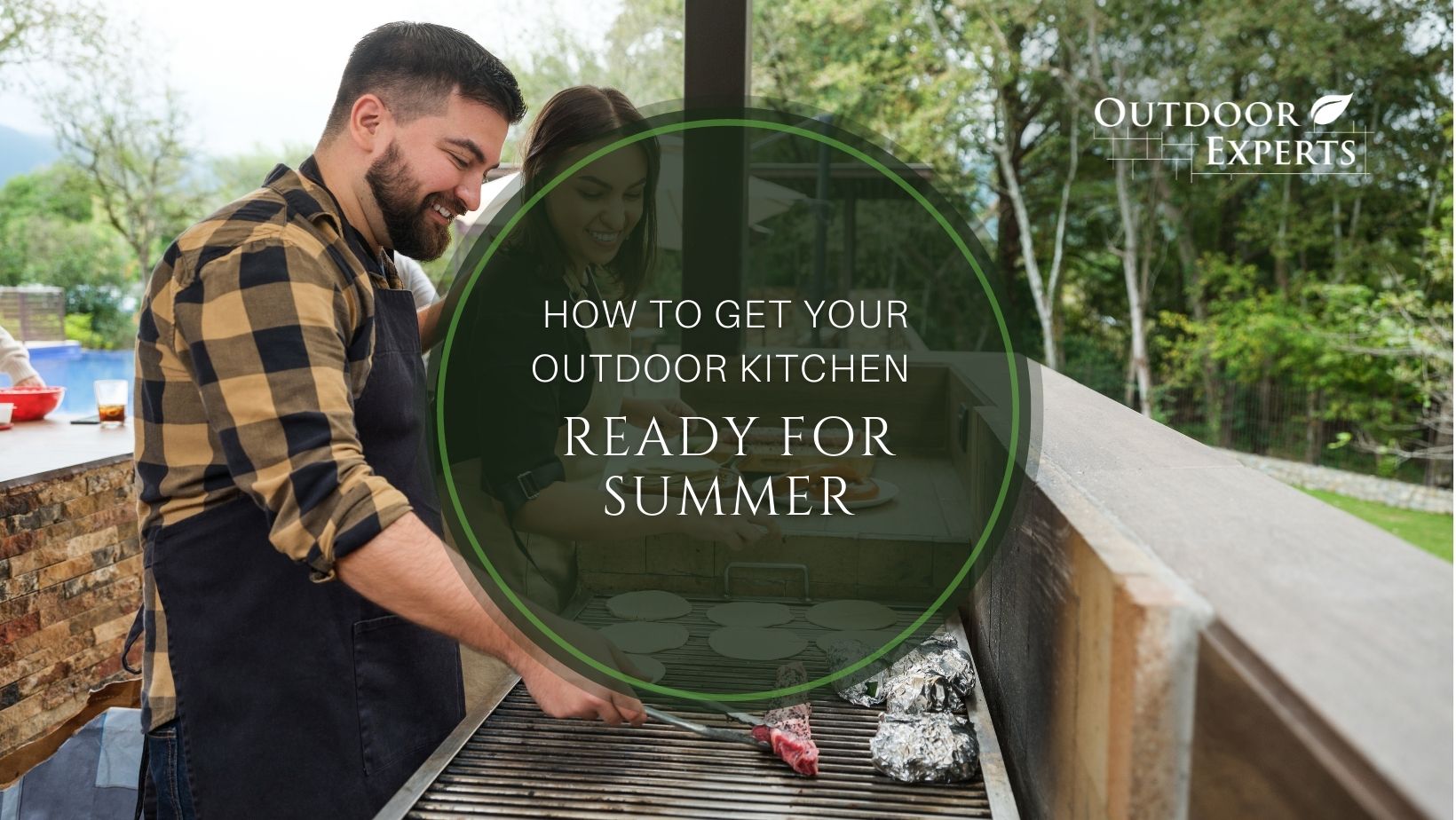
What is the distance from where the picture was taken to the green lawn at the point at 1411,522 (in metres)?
10.2

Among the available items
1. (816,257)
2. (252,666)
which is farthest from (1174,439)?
(816,257)

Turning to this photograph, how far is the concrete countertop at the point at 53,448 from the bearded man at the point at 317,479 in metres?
1.73

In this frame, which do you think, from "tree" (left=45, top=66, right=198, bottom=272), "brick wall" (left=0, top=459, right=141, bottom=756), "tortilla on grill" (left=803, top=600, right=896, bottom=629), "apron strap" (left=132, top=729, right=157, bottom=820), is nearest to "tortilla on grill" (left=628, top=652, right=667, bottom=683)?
"tortilla on grill" (left=803, top=600, right=896, bottom=629)

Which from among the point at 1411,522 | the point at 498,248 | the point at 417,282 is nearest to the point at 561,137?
the point at 498,248

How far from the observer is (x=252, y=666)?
1285 millimetres

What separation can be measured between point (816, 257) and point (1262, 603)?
319cm

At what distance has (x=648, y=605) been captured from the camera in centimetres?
186

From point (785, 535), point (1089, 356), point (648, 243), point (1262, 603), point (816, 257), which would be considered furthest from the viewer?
point (1089, 356)

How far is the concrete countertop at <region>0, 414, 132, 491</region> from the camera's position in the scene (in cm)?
278

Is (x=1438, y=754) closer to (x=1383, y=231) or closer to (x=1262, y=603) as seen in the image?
(x=1262, y=603)

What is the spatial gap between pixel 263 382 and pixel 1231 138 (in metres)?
14.6

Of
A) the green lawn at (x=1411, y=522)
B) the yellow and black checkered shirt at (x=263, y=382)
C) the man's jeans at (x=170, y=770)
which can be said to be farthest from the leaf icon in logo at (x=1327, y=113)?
the man's jeans at (x=170, y=770)

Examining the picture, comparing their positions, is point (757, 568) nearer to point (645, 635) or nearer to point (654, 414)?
point (645, 635)

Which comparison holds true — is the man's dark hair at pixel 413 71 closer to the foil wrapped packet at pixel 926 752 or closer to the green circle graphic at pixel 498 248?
the green circle graphic at pixel 498 248
